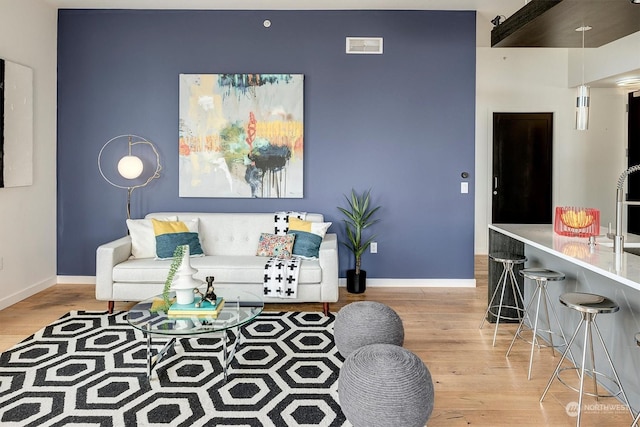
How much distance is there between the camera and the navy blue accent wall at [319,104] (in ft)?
16.2

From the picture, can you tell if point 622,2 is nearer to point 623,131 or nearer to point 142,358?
point 142,358

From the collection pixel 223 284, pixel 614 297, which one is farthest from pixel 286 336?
pixel 614 297

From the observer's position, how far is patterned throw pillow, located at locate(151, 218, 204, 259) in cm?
421

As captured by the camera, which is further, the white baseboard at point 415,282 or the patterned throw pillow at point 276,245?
the white baseboard at point 415,282

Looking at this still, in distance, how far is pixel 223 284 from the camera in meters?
4.05

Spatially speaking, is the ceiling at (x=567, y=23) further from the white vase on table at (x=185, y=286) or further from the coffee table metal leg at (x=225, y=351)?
the coffee table metal leg at (x=225, y=351)

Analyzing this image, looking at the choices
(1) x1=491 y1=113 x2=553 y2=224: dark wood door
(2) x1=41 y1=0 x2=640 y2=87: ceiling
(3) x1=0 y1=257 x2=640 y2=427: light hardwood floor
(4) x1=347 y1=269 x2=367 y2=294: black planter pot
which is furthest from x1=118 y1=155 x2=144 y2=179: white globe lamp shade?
(1) x1=491 y1=113 x2=553 y2=224: dark wood door

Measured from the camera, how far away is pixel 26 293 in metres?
4.51

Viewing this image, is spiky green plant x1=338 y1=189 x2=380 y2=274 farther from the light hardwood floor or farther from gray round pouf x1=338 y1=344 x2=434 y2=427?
gray round pouf x1=338 y1=344 x2=434 y2=427

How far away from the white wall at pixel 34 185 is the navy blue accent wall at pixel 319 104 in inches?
5.4

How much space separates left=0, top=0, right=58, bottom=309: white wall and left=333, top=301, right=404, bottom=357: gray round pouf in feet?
10.3

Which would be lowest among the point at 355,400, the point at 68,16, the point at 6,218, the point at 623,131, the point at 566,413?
→ the point at 566,413

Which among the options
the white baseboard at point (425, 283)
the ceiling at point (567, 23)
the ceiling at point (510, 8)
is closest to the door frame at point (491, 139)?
the ceiling at point (510, 8)

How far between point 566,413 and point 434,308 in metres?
1.86
